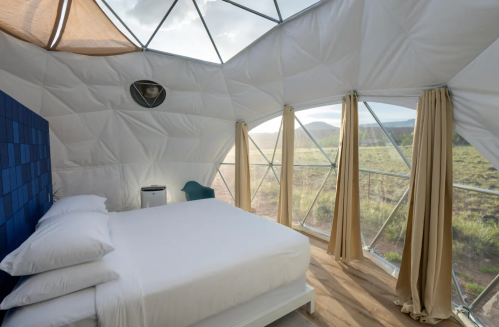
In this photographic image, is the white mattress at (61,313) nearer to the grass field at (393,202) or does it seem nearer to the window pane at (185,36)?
the grass field at (393,202)

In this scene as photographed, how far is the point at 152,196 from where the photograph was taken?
524 centimetres

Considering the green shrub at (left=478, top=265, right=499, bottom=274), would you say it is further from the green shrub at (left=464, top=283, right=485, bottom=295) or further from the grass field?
the green shrub at (left=464, top=283, right=485, bottom=295)

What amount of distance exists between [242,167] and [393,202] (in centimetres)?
342

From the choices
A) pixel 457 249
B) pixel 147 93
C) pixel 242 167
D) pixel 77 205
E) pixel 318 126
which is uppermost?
pixel 147 93

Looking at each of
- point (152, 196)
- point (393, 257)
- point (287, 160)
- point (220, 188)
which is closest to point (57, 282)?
point (152, 196)

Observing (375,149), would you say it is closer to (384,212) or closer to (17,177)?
(384,212)

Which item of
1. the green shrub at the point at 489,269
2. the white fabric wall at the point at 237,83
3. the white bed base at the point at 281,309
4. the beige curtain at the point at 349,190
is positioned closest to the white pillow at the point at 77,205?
the white fabric wall at the point at 237,83

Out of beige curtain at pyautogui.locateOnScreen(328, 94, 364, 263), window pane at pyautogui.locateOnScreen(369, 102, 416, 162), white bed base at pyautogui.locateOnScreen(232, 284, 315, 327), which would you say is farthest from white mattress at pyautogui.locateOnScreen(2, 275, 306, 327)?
window pane at pyautogui.locateOnScreen(369, 102, 416, 162)

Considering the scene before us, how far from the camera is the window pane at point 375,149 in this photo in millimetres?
3439

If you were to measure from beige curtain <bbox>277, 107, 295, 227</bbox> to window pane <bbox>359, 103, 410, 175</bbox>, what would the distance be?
1.27 metres

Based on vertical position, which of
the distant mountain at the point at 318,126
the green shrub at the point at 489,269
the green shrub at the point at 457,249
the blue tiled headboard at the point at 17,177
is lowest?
the green shrub at the point at 489,269

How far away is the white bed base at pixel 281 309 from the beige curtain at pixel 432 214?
41.7 inches

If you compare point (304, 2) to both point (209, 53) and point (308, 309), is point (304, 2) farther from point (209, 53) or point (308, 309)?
point (308, 309)

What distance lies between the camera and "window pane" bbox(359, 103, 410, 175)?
3.44 meters
